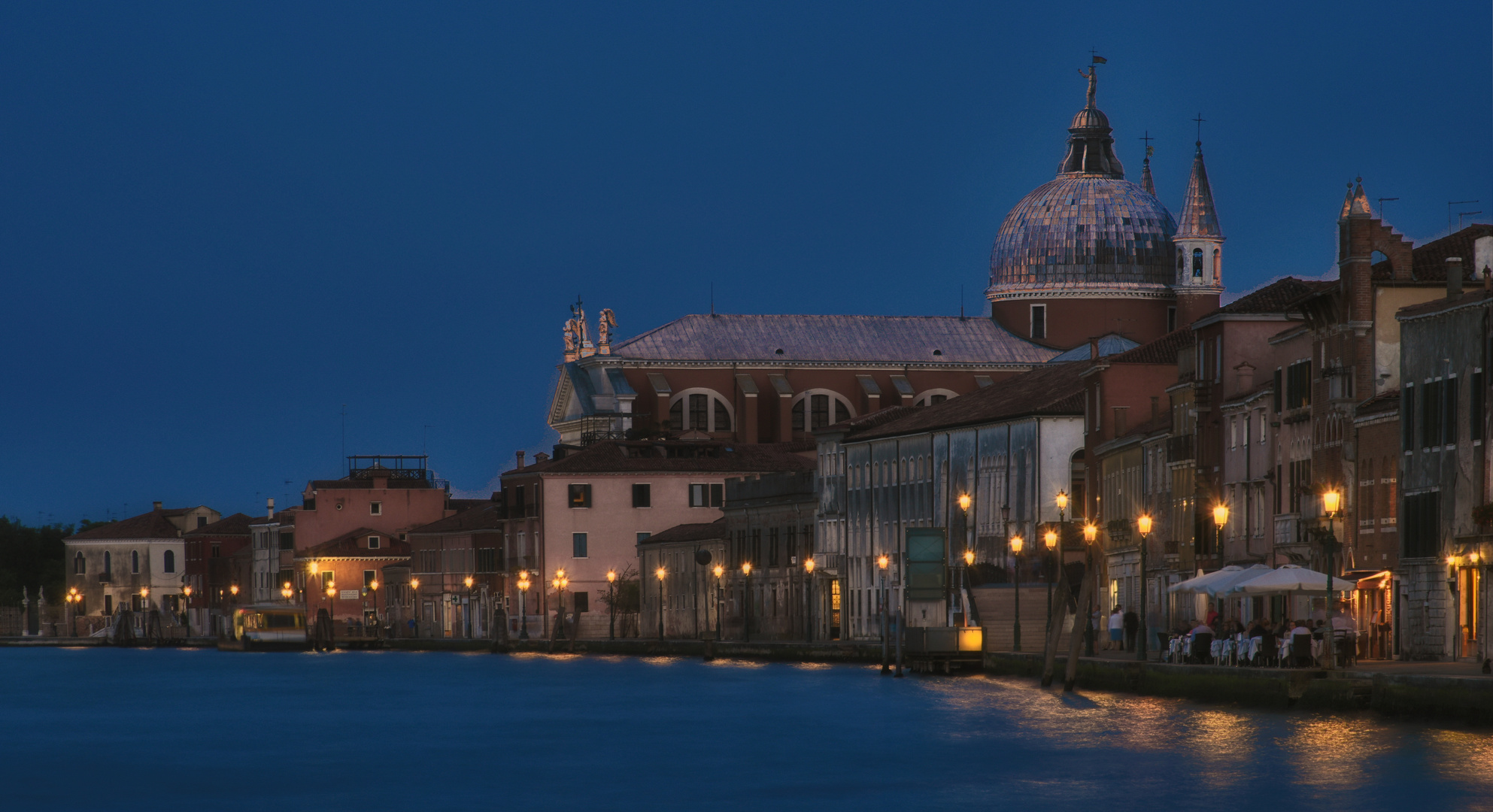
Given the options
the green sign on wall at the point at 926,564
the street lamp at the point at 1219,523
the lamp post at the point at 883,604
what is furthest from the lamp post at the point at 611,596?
the street lamp at the point at 1219,523

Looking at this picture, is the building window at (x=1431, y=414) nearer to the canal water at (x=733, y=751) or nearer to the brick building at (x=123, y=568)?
the canal water at (x=733, y=751)

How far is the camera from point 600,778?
38.9 metres

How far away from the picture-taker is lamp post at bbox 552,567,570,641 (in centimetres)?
8950

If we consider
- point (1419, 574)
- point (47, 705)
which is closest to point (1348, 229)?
point (1419, 574)

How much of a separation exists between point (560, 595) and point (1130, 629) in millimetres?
39065

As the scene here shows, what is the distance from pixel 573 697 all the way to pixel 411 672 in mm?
18176

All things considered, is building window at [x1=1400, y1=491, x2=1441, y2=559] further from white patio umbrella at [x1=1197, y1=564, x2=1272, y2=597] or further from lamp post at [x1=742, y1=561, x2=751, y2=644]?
lamp post at [x1=742, y1=561, x2=751, y2=644]

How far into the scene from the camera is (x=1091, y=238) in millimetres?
109438

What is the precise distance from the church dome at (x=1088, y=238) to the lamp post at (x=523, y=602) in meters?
24.3

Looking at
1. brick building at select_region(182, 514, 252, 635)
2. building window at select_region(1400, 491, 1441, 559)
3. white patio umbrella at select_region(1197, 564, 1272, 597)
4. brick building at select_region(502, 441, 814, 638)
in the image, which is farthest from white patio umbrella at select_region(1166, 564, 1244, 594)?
brick building at select_region(182, 514, 252, 635)

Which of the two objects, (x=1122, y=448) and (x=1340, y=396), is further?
(x=1122, y=448)

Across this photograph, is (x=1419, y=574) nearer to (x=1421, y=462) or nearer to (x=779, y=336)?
(x=1421, y=462)

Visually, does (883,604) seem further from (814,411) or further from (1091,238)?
(1091,238)

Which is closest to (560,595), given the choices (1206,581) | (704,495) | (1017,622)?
(704,495)
